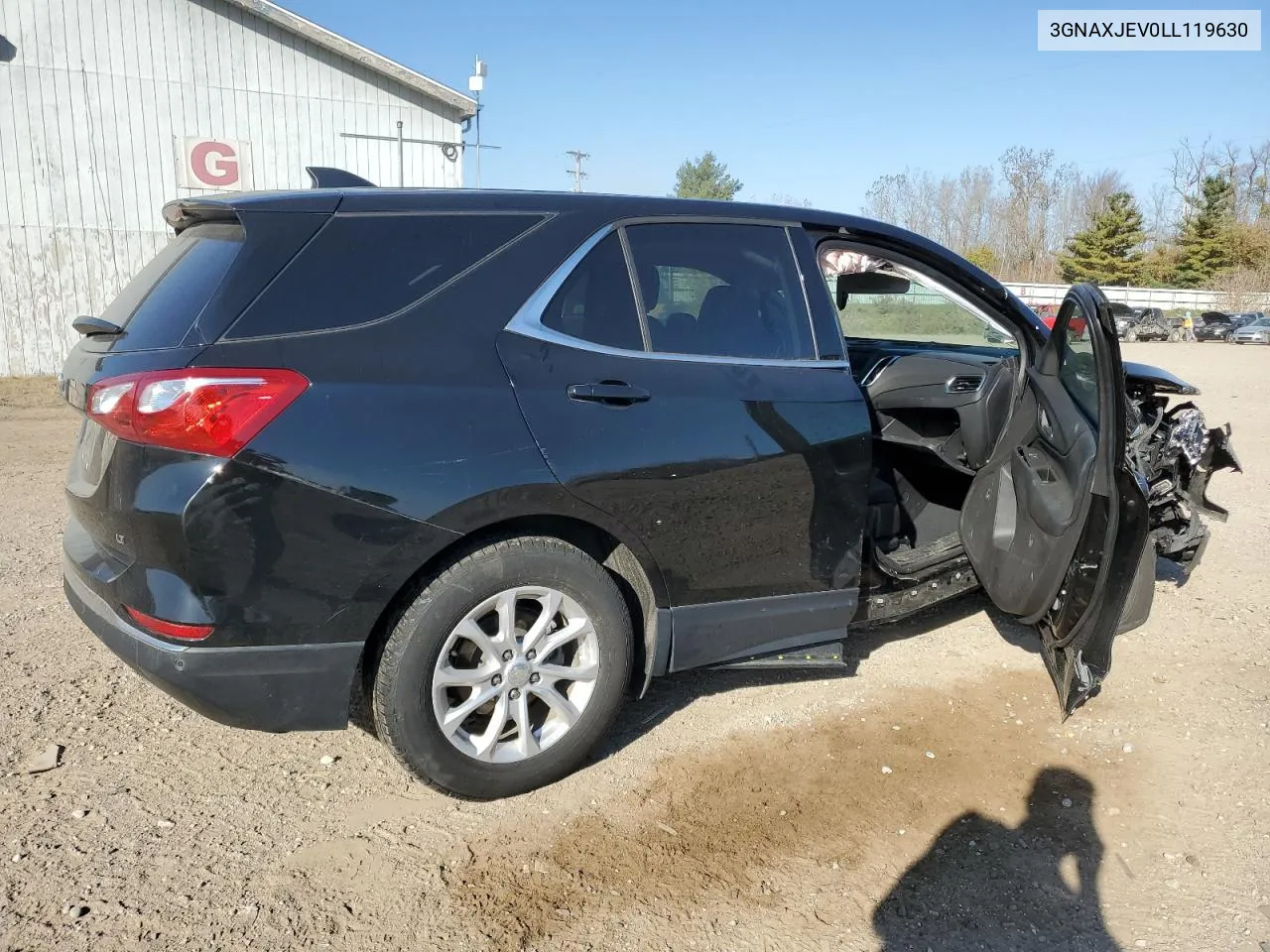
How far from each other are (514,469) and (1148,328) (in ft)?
148

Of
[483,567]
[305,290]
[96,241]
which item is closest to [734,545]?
[483,567]

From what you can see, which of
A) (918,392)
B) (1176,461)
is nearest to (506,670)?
(918,392)

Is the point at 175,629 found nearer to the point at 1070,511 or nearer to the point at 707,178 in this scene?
the point at 1070,511

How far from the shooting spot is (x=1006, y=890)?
9.25ft

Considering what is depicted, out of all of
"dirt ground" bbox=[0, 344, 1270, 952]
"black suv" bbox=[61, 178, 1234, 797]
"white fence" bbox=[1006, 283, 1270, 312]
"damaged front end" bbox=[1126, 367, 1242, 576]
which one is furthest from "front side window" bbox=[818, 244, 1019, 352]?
"white fence" bbox=[1006, 283, 1270, 312]

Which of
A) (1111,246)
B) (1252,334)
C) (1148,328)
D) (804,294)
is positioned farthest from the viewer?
(1111,246)

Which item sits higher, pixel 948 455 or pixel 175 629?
pixel 948 455

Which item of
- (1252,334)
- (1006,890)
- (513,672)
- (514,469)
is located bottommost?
(1006,890)

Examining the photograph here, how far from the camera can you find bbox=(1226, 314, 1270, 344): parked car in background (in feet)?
135

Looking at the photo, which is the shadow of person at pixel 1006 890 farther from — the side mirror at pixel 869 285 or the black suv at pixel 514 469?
the side mirror at pixel 869 285

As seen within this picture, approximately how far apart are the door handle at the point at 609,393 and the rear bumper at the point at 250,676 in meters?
1.01

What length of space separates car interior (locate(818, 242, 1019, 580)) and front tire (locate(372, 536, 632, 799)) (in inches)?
58.1

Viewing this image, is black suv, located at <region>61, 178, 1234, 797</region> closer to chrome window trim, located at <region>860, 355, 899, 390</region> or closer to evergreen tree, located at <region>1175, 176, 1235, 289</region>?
chrome window trim, located at <region>860, 355, 899, 390</region>

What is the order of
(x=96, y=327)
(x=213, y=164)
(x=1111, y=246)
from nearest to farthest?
(x=96, y=327), (x=213, y=164), (x=1111, y=246)
